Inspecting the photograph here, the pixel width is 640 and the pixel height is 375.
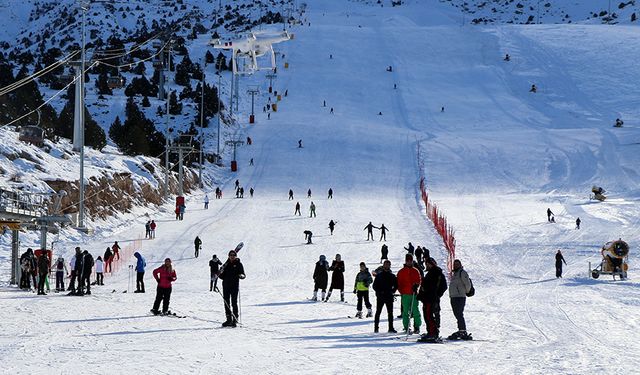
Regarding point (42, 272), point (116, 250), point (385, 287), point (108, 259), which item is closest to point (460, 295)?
point (385, 287)

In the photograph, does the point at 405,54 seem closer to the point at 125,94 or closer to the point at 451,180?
the point at 125,94

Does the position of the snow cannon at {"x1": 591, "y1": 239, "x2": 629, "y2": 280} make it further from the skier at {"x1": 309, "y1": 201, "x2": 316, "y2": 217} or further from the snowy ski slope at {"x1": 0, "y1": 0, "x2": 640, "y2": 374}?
the skier at {"x1": 309, "y1": 201, "x2": 316, "y2": 217}

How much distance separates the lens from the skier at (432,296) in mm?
12375

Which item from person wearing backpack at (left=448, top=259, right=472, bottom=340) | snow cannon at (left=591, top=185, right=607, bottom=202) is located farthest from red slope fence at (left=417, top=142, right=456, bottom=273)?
person wearing backpack at (left=448, top=259, right=472, bottom=340)

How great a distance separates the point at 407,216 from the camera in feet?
135

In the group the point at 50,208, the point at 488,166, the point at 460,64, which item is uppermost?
the point at 460,64

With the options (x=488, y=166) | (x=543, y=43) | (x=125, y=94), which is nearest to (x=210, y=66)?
(x=125, y=94)

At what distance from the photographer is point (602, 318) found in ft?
53.3

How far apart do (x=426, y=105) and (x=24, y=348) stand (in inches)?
2740

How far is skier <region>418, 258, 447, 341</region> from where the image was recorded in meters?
12.4

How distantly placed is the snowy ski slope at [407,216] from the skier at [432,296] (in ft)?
1.41

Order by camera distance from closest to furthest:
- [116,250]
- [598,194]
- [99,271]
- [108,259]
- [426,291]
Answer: [426,291] < [99,271] < [108,259] < [116,250] < [598,194]

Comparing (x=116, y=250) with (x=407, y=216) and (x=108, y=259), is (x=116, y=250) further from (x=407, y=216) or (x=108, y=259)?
(x=407, y=216)

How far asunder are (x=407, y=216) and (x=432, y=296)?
2870 cm
